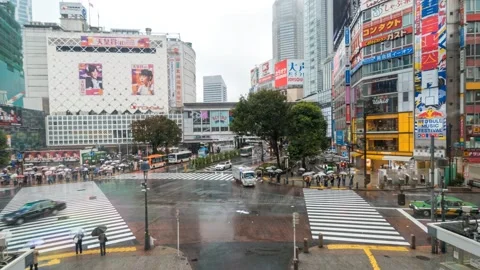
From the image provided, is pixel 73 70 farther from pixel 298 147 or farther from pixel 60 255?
pixel 60 255

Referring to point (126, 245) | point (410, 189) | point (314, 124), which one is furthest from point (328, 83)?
point (126, 245)

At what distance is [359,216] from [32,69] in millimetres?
124168

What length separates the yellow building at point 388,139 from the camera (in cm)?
4056

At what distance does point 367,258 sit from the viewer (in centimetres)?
1471

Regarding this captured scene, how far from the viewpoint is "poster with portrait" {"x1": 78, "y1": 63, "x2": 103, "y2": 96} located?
95.3m

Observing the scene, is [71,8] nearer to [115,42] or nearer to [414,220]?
[115,42]

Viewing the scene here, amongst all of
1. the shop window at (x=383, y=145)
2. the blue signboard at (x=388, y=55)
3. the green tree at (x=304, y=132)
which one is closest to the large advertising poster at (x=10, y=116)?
the green tree at (x=304, y=132)

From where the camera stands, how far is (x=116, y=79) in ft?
323

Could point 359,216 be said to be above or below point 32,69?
below

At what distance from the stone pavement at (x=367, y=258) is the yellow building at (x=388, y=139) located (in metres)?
27.8

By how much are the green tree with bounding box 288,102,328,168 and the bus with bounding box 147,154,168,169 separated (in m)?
25.0

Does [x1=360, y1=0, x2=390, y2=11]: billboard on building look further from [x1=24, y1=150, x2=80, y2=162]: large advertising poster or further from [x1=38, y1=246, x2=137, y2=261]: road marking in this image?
[x1=24, y1=150, x2=80, y2=162]: large advertising poster

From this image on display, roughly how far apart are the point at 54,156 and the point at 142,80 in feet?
150

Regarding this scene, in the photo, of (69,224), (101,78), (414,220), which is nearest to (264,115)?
(414,220)
